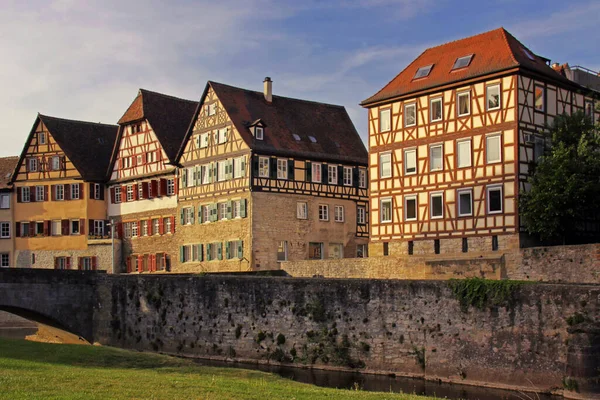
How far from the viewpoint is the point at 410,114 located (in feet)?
157

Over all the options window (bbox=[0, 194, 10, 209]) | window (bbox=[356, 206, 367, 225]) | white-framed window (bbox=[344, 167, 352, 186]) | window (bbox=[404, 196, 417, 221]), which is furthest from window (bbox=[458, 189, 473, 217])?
window (bbox=[0, 194, 10, 209])

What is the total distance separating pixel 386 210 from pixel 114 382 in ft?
93.8

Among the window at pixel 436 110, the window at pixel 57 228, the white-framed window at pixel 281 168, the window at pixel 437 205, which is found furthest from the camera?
the window at pixel 57 228

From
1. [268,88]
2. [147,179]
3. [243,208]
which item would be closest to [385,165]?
[243,208]

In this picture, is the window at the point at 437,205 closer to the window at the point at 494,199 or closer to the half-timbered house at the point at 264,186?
the window at the point at 494,199

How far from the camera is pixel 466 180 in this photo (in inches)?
1753

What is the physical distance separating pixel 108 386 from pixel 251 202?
34.7 metres

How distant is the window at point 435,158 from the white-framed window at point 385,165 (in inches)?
113

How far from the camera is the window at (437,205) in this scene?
4575 cm

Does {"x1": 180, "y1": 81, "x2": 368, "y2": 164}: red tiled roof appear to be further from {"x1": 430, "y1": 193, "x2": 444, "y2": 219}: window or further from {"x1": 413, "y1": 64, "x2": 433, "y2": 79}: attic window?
{"x1": 430, "y1": 193, "x2": 444, "y2": 219}: window

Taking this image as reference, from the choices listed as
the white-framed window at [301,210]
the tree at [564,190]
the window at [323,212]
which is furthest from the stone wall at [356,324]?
the window at [323,212]

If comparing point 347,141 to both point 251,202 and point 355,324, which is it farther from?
point 355,324

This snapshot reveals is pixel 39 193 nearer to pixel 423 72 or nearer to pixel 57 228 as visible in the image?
pixel 57 228

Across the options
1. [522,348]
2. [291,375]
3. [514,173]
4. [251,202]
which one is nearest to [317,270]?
[251,202]
